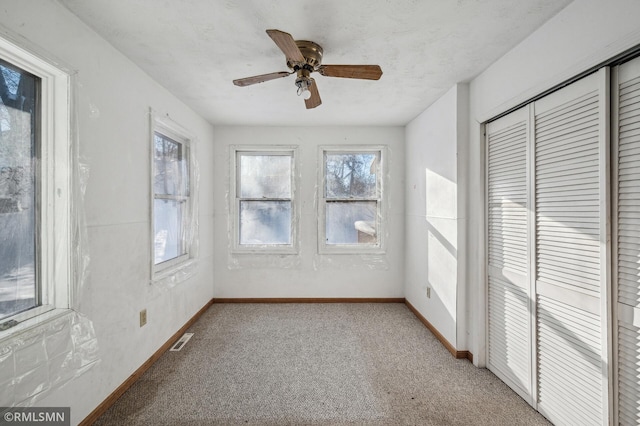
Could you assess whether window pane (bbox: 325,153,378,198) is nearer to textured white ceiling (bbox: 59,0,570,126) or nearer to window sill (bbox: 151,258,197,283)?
textured white ceiling (bbox: 59,0,570,126)

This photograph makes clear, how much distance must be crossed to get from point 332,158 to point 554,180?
99.3 inches

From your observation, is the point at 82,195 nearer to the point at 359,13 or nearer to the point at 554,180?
the point at 359,13

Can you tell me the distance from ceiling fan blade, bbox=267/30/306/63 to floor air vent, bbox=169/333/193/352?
2619mm

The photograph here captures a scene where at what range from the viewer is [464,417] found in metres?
1.74

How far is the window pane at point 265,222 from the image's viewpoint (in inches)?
149

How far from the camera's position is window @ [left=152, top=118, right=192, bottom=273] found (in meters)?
2.57

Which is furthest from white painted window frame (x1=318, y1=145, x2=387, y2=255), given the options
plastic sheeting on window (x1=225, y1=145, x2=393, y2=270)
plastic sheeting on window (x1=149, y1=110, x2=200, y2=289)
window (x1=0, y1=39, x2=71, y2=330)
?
window (x1=0, y1=39, x2=71, y2=330)

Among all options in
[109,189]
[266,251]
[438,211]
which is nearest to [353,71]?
[438,211]

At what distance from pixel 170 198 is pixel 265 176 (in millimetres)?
1313

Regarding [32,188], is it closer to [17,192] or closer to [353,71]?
[17,192]

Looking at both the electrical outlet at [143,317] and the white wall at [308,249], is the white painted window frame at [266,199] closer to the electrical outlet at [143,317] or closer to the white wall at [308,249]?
the white wall at [308,249]

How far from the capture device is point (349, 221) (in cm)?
379

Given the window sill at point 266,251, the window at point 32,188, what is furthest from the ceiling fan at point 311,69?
the window sill at point 266,251

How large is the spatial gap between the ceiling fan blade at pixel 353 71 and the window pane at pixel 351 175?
6.32 feet
